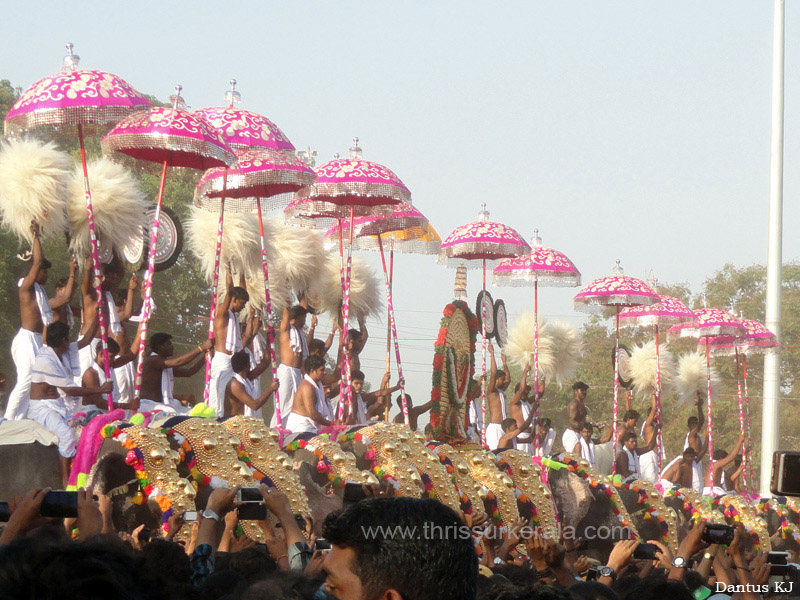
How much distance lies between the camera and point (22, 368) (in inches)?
281

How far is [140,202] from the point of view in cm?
798

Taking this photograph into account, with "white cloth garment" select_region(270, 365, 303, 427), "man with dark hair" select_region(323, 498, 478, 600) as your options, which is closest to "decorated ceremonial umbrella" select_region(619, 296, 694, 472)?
"white cloth garment" select_region(270, 365, 303, 427)

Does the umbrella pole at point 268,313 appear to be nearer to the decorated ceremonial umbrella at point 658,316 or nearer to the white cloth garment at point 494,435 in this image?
the white cloth garment at point 494,435

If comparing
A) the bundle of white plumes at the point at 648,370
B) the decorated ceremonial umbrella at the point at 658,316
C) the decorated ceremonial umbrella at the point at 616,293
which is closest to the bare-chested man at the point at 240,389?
the decorated ceremonial umbrella at the point at 616,293

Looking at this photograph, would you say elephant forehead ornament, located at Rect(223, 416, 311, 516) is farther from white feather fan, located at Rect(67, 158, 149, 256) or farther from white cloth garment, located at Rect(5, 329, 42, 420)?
white feather fan, located at Rect(67, 158, 149, 256)

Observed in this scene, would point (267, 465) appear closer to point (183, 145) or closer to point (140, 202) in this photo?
point (183, 145)

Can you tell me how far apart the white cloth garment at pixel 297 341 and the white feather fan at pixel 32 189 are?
2.91 meters

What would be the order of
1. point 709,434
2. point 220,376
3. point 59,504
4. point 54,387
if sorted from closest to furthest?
point 59,504
point 54,387
point 220,376
point 709,434

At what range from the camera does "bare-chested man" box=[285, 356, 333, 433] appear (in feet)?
28.2

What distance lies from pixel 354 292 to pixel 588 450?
365 centimetres

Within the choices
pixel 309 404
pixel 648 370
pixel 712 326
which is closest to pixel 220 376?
pixel 309 404

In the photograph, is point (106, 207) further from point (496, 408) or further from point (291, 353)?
point (496, 408)

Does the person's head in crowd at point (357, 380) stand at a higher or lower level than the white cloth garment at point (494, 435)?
higher

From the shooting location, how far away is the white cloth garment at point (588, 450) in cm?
1280
